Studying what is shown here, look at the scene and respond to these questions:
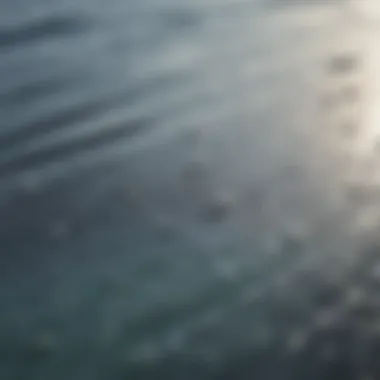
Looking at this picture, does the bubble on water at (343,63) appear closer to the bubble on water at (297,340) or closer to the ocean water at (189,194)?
the ocean water at (189,194)

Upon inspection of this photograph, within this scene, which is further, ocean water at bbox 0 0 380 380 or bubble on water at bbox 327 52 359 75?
bubble on water at bbox 327 52 359 75

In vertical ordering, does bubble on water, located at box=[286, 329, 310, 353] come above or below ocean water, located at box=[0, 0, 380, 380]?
below

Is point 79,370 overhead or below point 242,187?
below

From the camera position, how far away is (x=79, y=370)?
321 centimetres

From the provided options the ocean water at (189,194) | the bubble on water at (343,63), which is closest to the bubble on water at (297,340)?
the ocean water at (189,194)

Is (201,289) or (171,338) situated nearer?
(171,338)

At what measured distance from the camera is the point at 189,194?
4152mm

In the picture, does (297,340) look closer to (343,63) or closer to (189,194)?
(189,194)

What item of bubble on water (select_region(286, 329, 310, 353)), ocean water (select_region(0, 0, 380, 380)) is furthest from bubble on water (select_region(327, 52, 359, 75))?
bubble on water (select_region(286, 329, 310, 353))

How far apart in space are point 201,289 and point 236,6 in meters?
3.05

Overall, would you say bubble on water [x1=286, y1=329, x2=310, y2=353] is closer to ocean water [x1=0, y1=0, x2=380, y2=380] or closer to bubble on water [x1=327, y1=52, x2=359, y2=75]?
ocean water [x1=0, y1=0, x2=380, y2=380]

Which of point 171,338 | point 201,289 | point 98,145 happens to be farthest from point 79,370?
point 98,145

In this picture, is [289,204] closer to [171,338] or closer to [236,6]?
[171,338]

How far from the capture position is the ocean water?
10.9 ft
